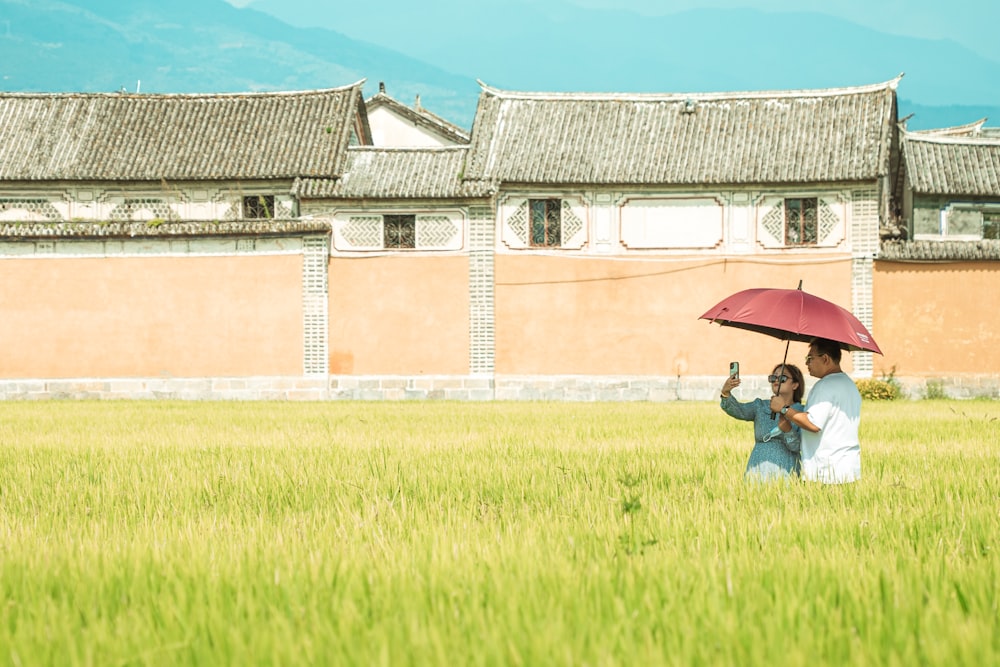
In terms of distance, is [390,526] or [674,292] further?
[674,292]

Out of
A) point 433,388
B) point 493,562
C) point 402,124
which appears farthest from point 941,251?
point 493,562

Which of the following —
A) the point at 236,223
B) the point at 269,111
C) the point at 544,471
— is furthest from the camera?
the point at 269,111

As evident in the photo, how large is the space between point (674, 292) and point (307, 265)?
706cm

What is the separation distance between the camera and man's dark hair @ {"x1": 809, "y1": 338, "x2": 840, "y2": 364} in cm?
570

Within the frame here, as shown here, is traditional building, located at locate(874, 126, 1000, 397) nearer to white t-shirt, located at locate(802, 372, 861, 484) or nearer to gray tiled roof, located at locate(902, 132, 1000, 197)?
gray tiled roof, located at locate(902, 132, 1000, 197)

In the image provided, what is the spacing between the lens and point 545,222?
73.2 ft

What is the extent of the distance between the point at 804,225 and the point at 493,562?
19.6 metres

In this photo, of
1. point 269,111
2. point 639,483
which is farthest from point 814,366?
point 269,111

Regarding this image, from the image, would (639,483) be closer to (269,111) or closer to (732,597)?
(732,597)

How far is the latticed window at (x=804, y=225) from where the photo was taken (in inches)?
867

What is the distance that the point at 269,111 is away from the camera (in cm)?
2462

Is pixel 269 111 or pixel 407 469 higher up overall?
pixel 269 111

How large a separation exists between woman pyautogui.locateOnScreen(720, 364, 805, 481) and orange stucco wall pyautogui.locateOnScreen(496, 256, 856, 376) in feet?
51.7

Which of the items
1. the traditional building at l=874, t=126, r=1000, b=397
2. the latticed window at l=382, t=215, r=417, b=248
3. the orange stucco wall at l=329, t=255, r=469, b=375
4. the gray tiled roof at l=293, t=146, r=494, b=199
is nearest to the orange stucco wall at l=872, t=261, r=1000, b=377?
the traditional building at l=874, t=126, r=1000, b=397
